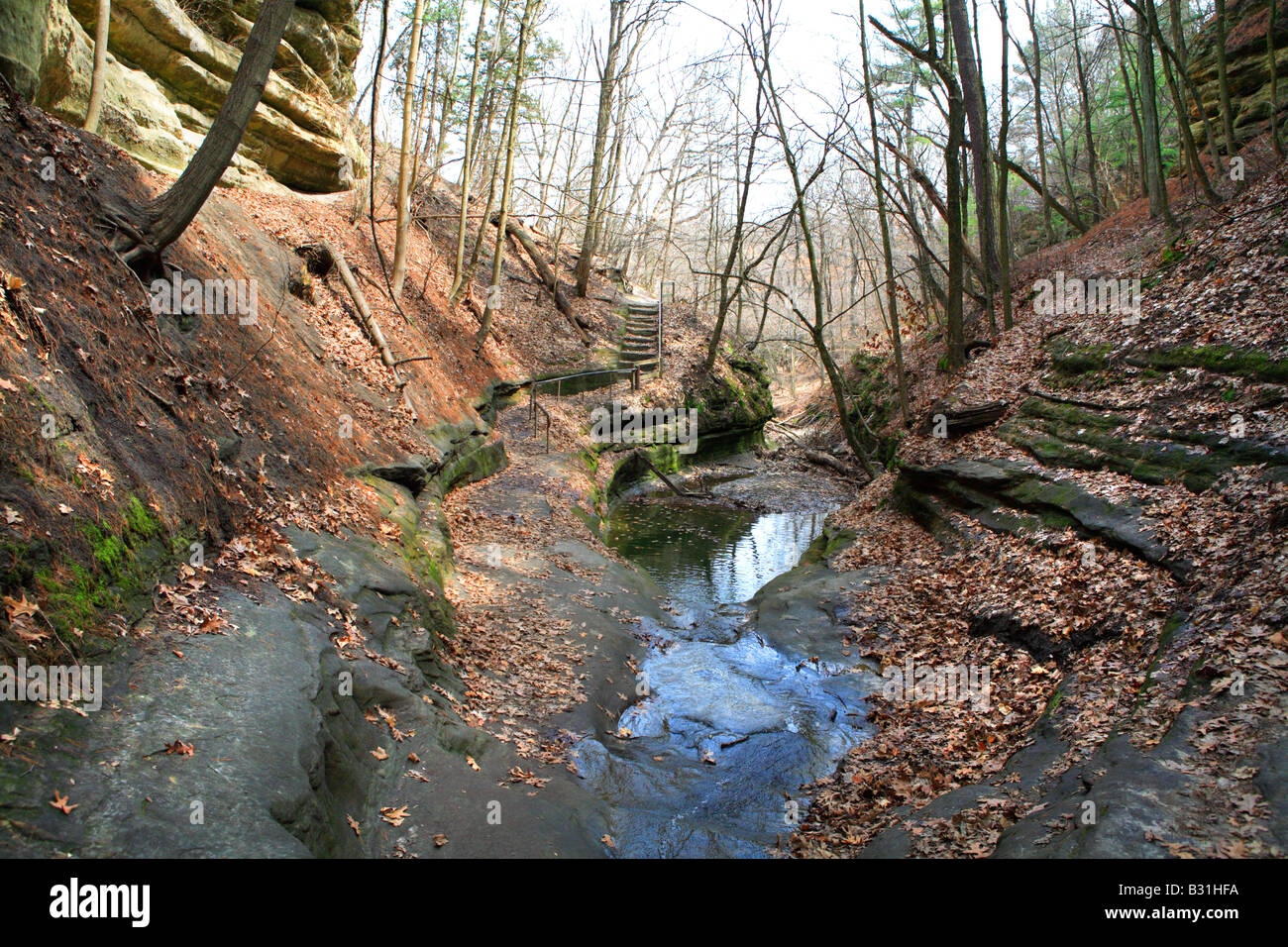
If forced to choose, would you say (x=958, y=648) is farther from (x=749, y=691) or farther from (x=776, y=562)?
(x=776, y=562)

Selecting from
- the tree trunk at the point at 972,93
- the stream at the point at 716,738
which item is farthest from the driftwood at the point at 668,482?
the tree trunk at the point at 972,93

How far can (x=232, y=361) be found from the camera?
30.0 feet

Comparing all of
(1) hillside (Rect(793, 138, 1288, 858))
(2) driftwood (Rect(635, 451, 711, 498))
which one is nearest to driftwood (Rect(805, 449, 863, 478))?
(2) driftwood (Rect(635, 451, 711, 498))

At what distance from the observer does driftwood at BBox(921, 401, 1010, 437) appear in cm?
→ 1378

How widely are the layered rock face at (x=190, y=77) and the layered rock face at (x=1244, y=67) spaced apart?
2073cm

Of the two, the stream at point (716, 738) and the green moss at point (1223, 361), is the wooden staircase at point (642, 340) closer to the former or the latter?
the stream at point (716, 738)

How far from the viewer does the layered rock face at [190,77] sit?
9273mm

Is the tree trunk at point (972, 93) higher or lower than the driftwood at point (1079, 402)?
higher

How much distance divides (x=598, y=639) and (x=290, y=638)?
4623 millimetres

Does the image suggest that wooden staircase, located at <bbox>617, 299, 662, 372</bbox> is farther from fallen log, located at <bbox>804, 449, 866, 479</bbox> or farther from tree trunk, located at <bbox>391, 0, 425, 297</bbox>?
tree trunk, located at <bbox>391, 0, 425, 297</bbox>

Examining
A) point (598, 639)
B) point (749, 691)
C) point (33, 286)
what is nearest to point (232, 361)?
point (33, 286)

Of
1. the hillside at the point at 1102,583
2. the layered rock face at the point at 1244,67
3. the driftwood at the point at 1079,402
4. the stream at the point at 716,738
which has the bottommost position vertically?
the stream at the point at 716,738

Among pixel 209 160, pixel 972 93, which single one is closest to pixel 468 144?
pixel 209 160

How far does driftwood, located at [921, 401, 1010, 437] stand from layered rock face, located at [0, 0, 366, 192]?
15.0 m
